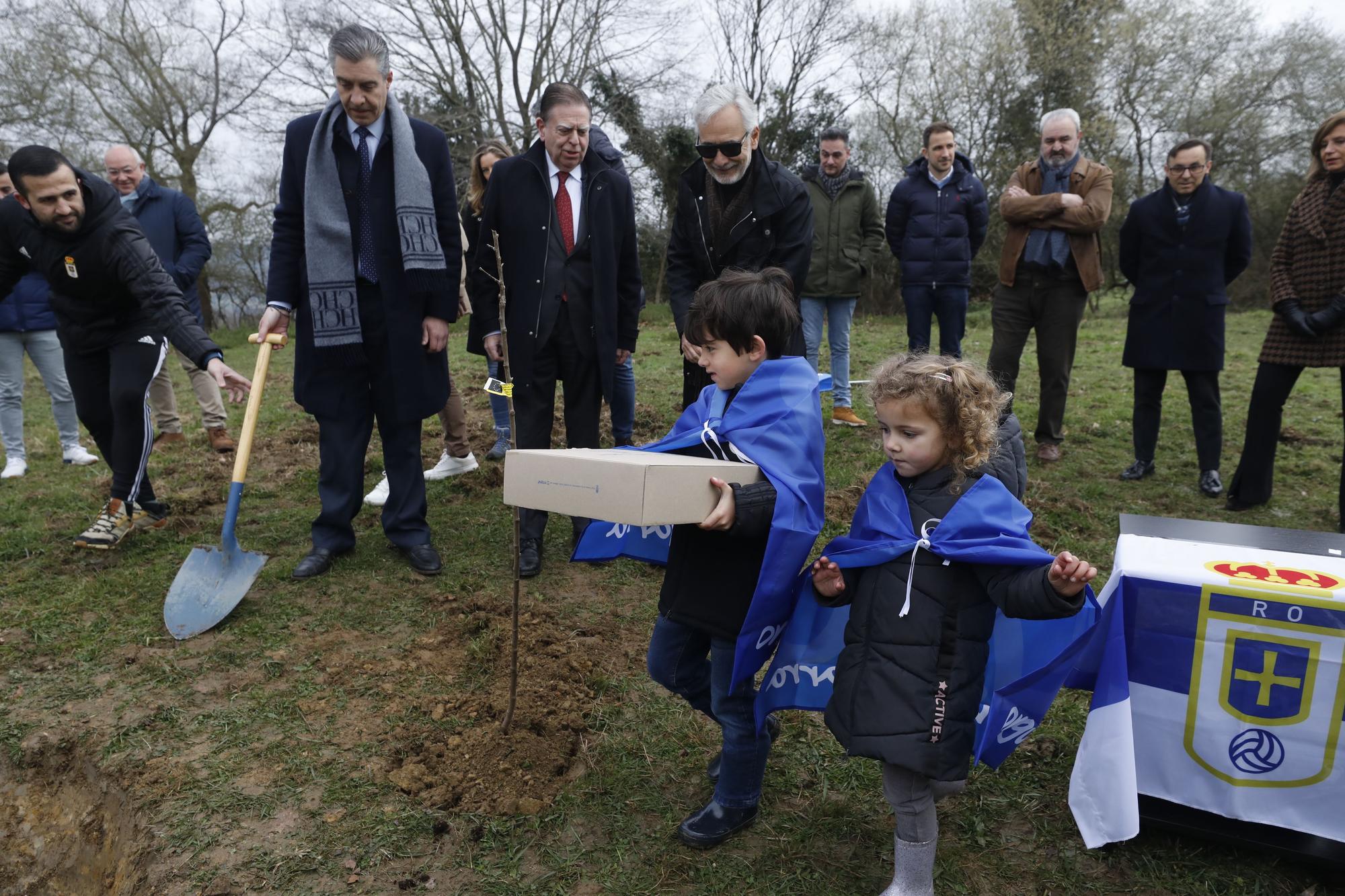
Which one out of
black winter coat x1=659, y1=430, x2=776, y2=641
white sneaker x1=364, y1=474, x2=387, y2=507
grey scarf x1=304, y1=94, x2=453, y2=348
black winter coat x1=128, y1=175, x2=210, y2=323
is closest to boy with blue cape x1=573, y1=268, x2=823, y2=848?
black winter coat x1=659, y1=430, x2=776, y2=641

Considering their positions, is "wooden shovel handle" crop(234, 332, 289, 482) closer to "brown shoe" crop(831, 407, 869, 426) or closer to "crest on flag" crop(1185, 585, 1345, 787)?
"crest on flag" crop(1185, 585, 1345, 787)

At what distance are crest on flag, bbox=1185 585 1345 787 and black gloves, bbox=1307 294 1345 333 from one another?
3.46m

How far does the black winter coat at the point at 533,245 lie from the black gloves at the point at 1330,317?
3.75 m

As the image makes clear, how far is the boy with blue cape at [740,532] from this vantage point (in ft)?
7.28

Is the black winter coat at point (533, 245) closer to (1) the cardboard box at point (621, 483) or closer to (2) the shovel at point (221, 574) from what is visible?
(2) the shovel at point (221, 574)

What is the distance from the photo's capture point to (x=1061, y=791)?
2.69 metres

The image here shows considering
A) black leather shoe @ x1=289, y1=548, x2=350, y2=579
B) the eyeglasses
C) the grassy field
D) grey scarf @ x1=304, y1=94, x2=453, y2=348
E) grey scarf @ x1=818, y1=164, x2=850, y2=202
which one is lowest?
the grassy field

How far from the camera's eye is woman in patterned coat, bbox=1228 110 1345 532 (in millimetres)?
4707

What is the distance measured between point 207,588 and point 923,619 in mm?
3235

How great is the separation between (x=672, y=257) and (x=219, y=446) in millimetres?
4703

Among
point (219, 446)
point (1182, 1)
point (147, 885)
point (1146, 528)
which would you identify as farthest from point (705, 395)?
point (1182, 1)

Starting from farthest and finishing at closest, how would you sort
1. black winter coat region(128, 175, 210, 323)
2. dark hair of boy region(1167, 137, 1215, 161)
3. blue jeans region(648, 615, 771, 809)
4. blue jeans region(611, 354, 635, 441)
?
black winter coat region(128, 175, 210, 323)
dark hair of boy region(1167, 137, 1215, 161)
blue jeans region(611, 354, 635, 441)
blue jeans region(648, 615, 771, 809)

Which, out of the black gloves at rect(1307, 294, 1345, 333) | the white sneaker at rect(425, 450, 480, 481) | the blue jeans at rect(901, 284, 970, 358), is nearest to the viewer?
the black gloves at rect(1307, 294, 1345, 333)

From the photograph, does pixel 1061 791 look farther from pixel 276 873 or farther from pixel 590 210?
pixel 590 210
